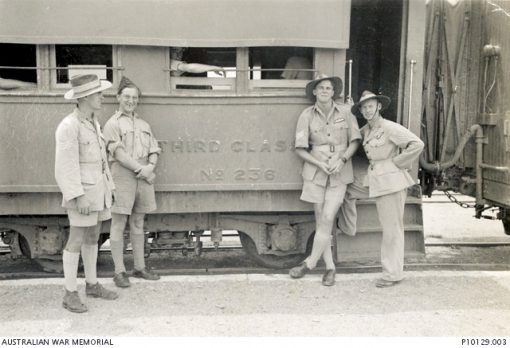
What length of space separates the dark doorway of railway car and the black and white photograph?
51cm

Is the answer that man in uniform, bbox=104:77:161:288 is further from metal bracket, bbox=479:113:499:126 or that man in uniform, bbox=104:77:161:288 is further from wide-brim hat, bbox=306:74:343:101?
metal bracket, bbox=479:113:499:126

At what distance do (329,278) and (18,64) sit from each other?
141 inches

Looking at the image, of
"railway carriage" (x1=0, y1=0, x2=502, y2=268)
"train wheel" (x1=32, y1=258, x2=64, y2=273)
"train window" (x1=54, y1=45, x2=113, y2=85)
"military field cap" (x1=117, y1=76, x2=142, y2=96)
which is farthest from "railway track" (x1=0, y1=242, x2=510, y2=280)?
"train window" (x1=54, y1=45, x2=113, y2=85)

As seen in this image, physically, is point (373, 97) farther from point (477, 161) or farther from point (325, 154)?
point (477, 161)

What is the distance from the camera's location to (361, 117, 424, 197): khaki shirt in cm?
491

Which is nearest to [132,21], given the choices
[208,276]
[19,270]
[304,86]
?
[304,86]

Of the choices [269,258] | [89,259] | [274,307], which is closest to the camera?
[274,307]

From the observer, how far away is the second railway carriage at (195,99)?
5.04m

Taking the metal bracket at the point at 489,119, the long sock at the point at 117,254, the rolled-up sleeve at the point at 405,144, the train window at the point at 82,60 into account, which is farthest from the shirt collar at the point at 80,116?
the metal bracket at the point at 489,119

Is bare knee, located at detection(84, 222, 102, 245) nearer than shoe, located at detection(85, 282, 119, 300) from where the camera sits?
Yes

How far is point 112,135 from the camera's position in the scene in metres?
4.91

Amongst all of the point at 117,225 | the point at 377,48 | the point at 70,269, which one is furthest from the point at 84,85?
the point at 377,48

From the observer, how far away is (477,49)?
6219mm

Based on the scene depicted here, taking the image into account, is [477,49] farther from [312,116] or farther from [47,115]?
[47,115]
